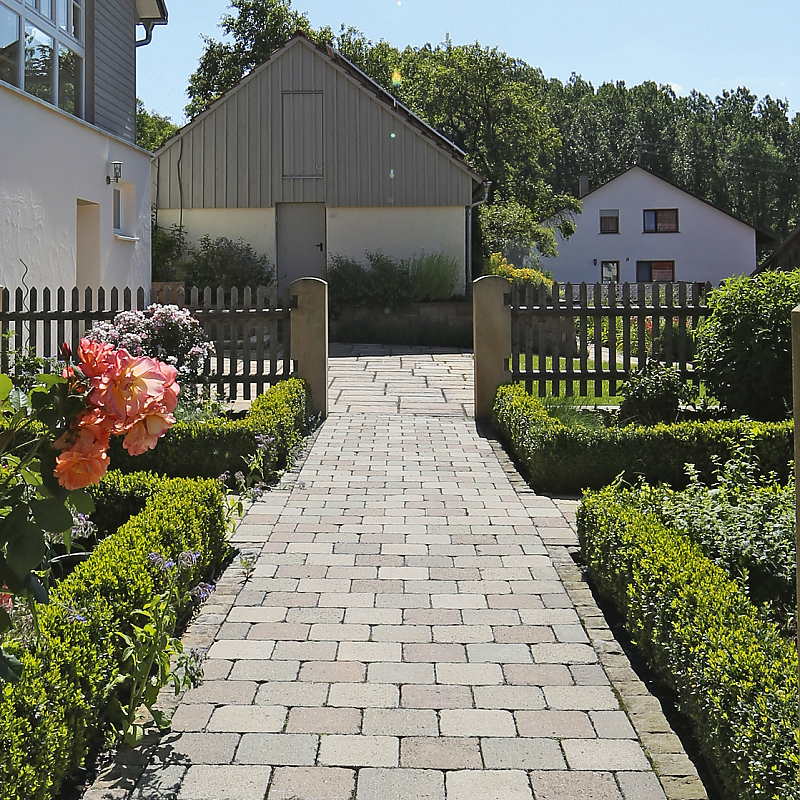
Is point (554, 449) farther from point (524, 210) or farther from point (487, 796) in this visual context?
point (524, 210)

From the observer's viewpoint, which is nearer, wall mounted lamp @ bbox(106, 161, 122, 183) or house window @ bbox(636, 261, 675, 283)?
wall mounted lamp @ bbox(106, 161, 122, 183)

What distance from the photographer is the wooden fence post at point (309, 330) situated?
10.9m

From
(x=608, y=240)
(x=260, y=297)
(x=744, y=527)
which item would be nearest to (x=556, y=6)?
(x=260, y=297)

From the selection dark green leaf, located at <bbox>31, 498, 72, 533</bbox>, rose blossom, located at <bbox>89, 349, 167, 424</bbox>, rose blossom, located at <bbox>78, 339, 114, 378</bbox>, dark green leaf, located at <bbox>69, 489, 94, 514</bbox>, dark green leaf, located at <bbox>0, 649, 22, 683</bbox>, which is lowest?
dark green leaf, located at <bbox>0, 649, 22, 683</bbox>

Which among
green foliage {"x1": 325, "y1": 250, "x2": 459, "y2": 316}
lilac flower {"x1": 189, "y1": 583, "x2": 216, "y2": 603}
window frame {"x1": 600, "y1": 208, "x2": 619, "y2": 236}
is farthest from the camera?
window frame {"x1": 600, "y1": 208, "x2": 619, "y2": 236}

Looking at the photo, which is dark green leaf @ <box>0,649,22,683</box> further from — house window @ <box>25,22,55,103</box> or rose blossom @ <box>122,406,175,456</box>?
house window @ <box>25,22,55,103</box>

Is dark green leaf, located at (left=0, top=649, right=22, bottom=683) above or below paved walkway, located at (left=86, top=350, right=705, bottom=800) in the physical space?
above

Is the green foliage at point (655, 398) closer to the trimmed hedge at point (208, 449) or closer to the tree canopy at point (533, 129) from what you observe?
the trimmed hedge at point (208, 449)

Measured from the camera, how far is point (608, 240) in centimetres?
4678

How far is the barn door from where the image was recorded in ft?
77.8

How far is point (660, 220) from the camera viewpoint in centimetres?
4688

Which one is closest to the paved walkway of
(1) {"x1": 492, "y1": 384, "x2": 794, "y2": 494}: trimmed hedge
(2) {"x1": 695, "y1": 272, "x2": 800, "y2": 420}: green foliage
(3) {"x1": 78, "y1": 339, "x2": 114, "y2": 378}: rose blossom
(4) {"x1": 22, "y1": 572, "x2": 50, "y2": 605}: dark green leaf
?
(1) {"x1": 492, "y1": 384, "x2": 794, "y2": 494}: trimmed hedge

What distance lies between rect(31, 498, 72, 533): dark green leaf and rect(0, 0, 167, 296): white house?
12.0 m

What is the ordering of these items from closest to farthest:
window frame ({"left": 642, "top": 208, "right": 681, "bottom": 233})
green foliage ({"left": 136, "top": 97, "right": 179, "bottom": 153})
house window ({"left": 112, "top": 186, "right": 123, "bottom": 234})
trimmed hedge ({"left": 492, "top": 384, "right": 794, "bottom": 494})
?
trimmed hedge ({"left": 492, "top": 384, "right": 794, "bottom": 494}), house window ({"left": 112, "top": 186, "right": 123, "bottom": 234}), green foliage ({"left": 136, "top": 97, "right": 179, "bottom": 153}), window frame ({"left": 642, "top": 208, "right": 681, "bottom": 233})
